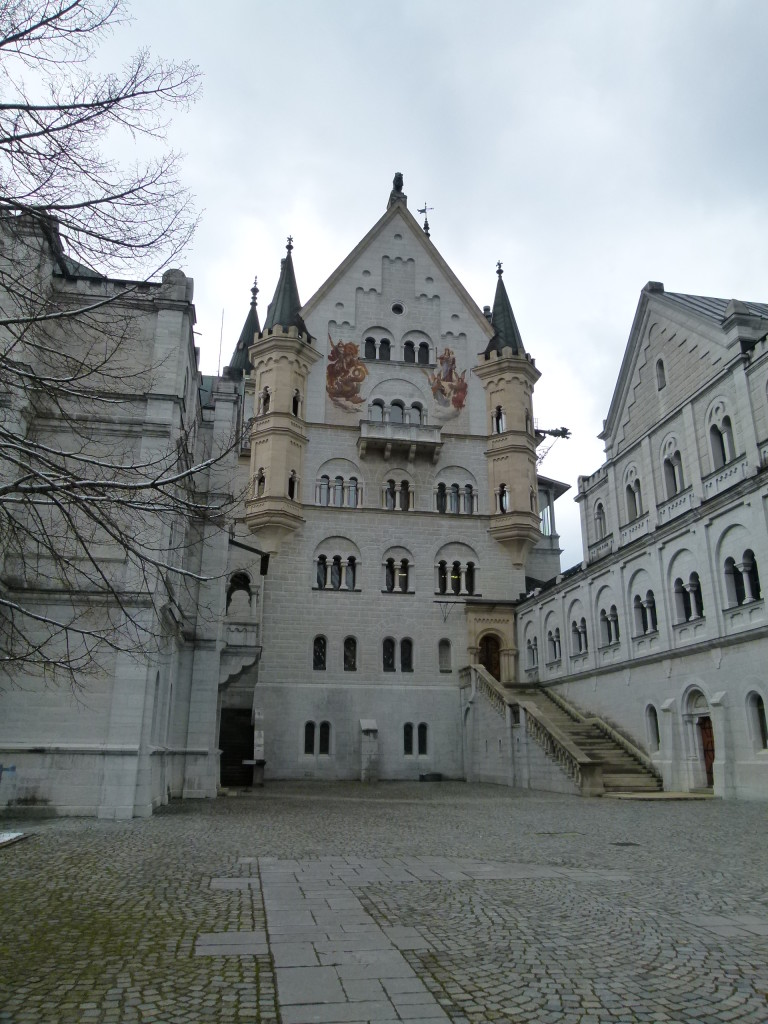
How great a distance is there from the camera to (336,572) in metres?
40.0

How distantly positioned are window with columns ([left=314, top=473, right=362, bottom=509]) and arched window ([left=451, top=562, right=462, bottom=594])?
6.04m

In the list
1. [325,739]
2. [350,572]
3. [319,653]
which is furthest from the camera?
[350,572]

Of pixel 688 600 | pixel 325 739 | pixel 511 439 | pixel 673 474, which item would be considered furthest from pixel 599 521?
pixel 325 739

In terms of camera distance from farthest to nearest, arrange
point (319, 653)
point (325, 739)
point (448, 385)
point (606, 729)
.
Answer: point (448, 385) < point (319, 653) < point (325, 739) < point (606, 729)

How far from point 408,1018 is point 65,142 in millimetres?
7918

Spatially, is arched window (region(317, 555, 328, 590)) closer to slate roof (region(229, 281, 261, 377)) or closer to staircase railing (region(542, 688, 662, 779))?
staircase railing (region(542, 688, 662, 779))

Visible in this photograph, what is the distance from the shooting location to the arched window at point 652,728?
90.5 ft

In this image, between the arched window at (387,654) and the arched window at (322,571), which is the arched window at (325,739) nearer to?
the arched window at (387,654)

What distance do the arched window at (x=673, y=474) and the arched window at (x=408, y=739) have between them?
17.1 meters

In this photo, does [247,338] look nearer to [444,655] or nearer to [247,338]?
[247,338]

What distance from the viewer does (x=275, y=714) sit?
122ft

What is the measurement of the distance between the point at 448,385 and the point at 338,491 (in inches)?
355

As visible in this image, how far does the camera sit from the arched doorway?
41438mm

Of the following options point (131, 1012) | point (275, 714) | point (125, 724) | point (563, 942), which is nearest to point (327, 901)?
point (563, 942)
